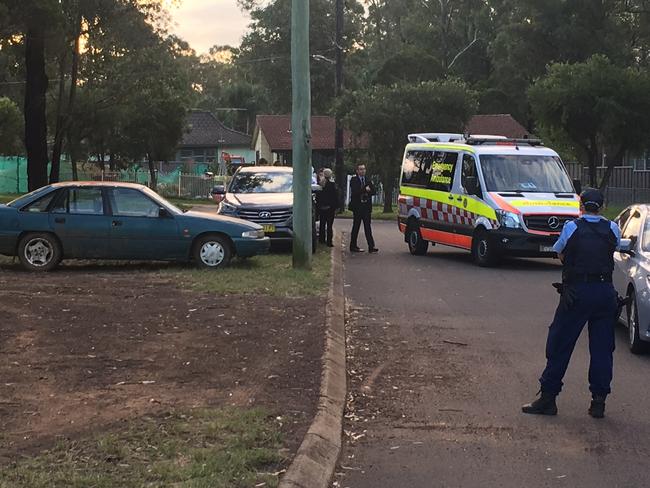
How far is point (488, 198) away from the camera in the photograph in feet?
56.9

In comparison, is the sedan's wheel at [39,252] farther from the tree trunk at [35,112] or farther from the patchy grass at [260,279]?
the tree trunk at [35,112]

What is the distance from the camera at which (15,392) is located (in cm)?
699

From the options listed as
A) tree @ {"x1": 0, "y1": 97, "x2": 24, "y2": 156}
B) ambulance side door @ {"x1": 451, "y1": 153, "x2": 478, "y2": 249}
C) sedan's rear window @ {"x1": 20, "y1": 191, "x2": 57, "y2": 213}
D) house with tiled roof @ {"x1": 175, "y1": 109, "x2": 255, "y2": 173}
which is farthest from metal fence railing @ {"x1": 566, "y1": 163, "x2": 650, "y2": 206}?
house with tiled roof @ {"x1": 175, "y1": 109, "x2": 255, "y2": 173}

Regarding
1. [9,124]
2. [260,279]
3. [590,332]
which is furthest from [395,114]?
[590,332]

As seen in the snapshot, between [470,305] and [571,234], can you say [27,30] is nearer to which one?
[470,305]

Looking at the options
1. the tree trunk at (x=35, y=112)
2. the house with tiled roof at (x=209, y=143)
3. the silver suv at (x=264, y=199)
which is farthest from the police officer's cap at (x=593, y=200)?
the house with tiled roof at (x=209, y=143)

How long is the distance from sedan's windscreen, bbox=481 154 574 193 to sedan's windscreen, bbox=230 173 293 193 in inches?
165

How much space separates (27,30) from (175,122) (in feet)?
83.4

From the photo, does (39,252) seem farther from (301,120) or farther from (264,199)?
(264,199)

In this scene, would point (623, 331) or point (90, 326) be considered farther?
point (623, 331)

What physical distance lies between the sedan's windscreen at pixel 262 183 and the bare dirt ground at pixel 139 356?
7000 millimetres

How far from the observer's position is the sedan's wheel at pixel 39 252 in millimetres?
14586

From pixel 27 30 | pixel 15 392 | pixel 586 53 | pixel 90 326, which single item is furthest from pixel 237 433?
pixel 586 53

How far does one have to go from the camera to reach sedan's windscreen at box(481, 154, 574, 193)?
1772cm
